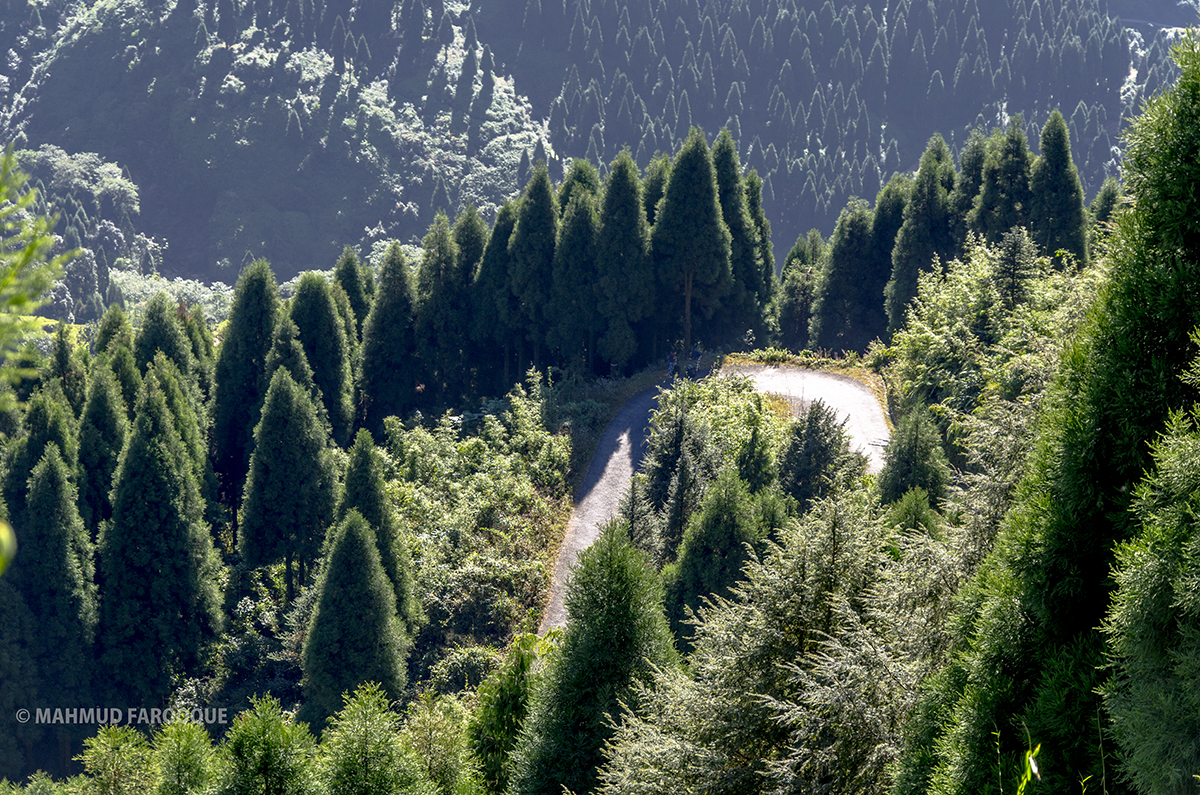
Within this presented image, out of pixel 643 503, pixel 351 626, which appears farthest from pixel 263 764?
pixel 643 503

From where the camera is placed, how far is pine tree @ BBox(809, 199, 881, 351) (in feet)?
142

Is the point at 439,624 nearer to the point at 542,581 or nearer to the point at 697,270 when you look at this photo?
the point at 542,581

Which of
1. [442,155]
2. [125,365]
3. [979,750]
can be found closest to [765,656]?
[979,750]

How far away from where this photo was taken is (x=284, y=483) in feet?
99.4

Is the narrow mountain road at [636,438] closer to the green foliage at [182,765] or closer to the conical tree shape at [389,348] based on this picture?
the conical tree shape at [389,348]

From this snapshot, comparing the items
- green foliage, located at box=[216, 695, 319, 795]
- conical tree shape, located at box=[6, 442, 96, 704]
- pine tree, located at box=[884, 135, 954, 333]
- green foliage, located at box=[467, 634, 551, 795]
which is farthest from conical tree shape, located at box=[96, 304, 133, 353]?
pine tree, located at box=[884, 135, 954, 333]

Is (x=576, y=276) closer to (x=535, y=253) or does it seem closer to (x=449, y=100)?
(x=535, y=253)

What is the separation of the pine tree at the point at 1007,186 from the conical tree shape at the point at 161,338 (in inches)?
1212

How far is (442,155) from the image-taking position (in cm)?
14038

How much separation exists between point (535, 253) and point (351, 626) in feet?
68.2

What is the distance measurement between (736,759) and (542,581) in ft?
52.8

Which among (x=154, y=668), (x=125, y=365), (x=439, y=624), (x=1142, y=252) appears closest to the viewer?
(x=1142, y=252)

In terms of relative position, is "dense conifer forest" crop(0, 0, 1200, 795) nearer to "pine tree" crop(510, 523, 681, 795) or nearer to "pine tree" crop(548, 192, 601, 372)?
"pine tree" crop(510, 523, 681, 795)

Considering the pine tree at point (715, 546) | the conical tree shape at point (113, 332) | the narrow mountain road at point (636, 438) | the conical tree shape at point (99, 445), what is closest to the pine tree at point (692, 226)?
the narrow mountain road at point (636, 438)
